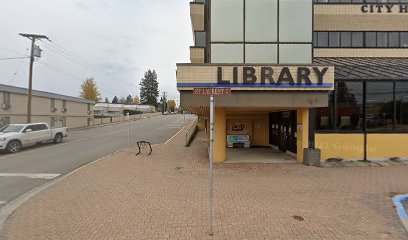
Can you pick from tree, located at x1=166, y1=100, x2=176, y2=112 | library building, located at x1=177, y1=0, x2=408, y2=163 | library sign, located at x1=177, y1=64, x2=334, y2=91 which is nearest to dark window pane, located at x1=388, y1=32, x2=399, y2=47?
library building, located at x1=177, y1=0, x2=408, y2=163

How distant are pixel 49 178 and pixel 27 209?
151 inches

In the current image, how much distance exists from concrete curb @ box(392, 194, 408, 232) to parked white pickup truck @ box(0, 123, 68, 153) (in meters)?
19.2

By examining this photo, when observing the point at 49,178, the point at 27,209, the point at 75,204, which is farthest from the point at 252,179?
the point at 49,178

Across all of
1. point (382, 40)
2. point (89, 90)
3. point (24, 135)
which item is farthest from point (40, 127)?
point (89, 90)

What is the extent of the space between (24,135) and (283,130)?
16.5 metres

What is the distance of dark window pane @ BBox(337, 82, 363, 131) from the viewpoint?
42.0 feet

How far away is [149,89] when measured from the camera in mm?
118812

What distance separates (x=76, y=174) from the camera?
1028 cm

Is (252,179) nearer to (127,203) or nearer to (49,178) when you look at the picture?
(127,203)

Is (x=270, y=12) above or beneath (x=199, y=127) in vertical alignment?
above

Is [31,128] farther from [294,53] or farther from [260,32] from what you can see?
[294,53]

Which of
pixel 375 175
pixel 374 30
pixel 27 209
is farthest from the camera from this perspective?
pixel 374 30

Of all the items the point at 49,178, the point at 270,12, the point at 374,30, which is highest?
the point at 374,30

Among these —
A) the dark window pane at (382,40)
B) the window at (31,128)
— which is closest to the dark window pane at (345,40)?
the dark window pane at (382,40)
